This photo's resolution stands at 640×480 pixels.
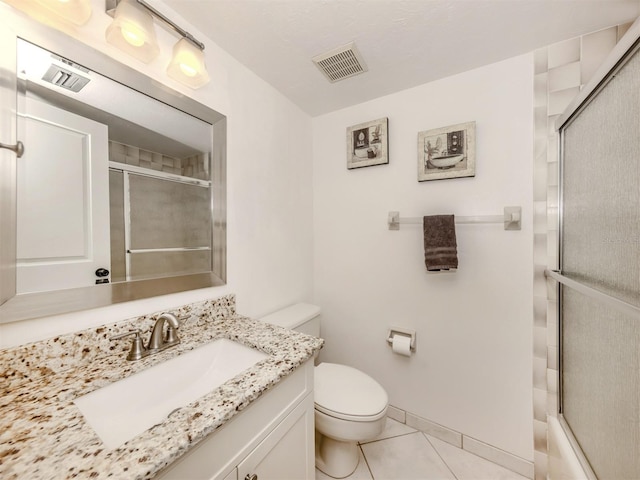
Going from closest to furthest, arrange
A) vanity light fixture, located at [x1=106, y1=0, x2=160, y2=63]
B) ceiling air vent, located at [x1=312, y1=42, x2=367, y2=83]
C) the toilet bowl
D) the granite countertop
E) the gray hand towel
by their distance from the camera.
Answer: the granite countertop
vanity light fixture, located at [x1=106, y1=0, x2=160, y2=63]
the toilet bowl
ceiling air vent, located at [x1=312, y1=42, x2=367, y2=83]
the gray hand towel

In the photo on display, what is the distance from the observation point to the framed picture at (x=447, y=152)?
54.6 inches

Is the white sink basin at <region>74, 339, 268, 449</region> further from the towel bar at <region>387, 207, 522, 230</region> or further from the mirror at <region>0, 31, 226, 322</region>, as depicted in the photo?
the towel bar at <region>387, 207, 522, 230</region>

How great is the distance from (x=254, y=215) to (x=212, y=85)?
26.0 inches

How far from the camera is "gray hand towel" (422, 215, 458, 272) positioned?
1.38 m

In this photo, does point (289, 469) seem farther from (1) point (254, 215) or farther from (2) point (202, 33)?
(2) point (202, 33)

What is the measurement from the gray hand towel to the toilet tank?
76 cm

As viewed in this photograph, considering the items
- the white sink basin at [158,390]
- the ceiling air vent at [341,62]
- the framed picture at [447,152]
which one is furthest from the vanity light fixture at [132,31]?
the framed picture at [447,152]

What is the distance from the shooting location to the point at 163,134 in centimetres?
104

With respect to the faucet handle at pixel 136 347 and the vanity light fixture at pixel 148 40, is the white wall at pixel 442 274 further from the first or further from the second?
the faucet handle at pixel 136 347

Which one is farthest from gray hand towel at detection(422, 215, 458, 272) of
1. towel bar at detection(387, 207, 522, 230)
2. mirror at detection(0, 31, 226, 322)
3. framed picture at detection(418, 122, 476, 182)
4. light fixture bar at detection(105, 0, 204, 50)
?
light fixture bar at detection(105, 0, 204, 50)

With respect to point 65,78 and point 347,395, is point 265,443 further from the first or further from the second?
point 65,78

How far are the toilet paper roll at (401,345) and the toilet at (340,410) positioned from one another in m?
0.28

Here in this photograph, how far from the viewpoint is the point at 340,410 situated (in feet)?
3.80

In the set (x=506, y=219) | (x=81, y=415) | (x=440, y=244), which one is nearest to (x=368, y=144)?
(x=440, y=244)
